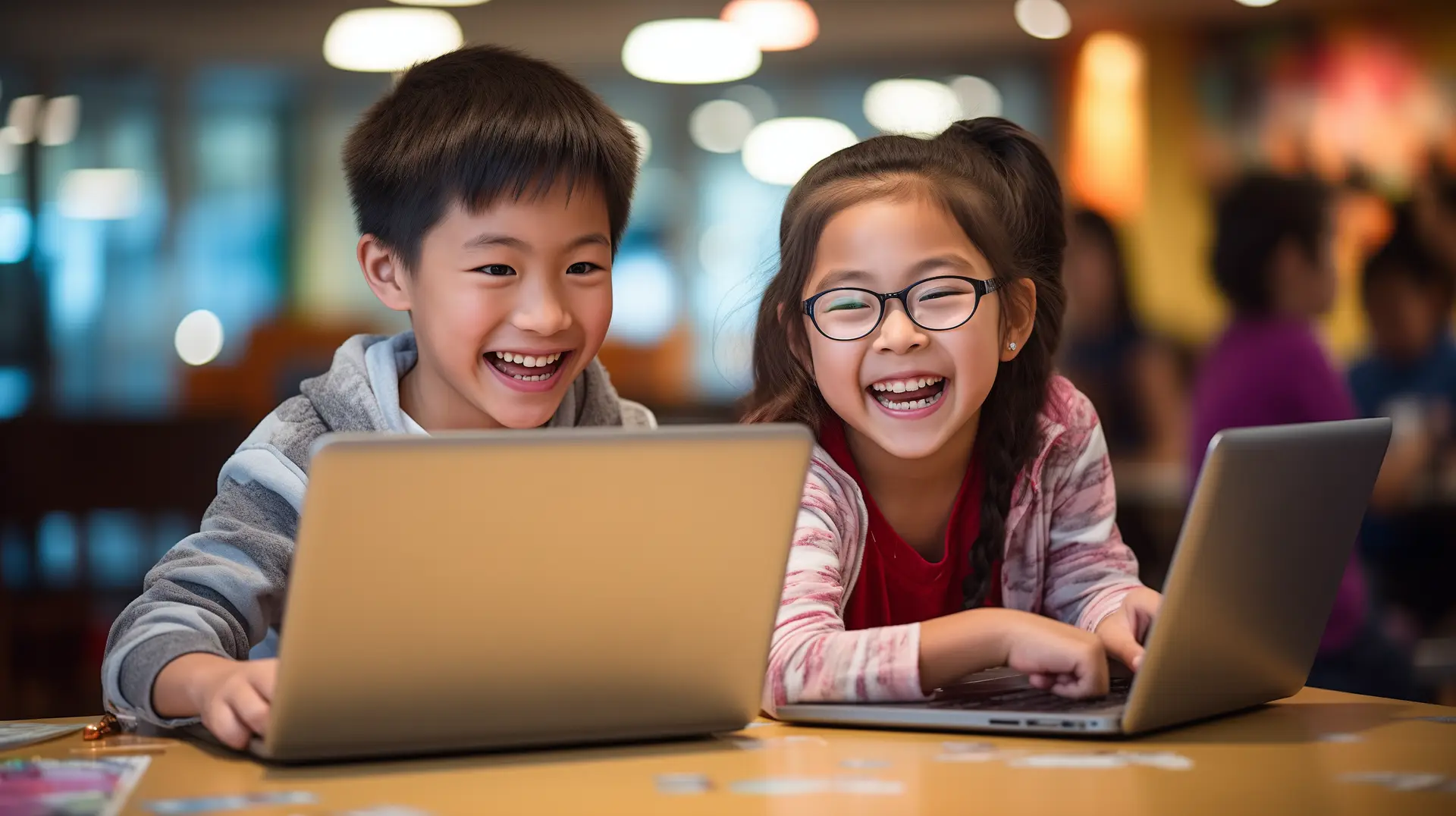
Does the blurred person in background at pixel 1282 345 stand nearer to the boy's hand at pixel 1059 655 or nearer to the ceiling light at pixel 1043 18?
the boy's hand at pixel 1059 655

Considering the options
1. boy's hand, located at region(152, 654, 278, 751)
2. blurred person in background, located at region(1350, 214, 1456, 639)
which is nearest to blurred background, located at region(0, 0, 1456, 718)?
blurred person in background, located at region(1350, 214, 1456, 639)

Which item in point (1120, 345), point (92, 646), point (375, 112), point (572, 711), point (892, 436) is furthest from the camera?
point (1120, 345)

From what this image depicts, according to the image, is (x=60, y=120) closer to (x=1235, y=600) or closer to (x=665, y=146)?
(x=665, y=146)

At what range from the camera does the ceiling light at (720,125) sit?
8336 mm

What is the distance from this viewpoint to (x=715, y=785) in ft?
2.53

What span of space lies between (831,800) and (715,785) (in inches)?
2.7

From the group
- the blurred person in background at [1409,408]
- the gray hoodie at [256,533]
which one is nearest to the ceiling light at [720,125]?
the blurred person in background at [1409,408]

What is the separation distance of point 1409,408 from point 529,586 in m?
3.51

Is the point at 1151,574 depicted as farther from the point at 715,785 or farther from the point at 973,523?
the point at 715,785

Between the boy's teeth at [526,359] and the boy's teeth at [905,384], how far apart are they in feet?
0.98

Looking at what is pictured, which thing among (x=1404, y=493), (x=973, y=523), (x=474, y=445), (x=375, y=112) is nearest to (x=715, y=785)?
(x=474, y=445)

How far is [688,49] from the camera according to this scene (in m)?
4.58

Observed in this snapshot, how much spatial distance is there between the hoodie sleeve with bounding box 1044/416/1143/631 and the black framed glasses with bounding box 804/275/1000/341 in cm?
20

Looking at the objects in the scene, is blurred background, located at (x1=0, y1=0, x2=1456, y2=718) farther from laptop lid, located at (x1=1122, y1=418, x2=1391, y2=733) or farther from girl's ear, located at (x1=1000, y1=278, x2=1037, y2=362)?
laptop lid, located at (x1=1122, y1=418, x2=1391, y2=733)
